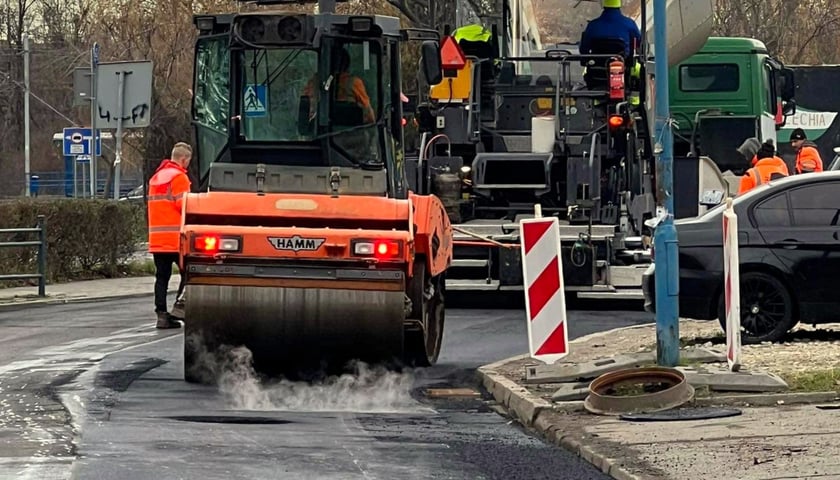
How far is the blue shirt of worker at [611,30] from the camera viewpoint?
20.0 m

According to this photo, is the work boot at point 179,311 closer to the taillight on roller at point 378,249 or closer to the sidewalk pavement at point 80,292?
the taillight on roller at point 378,249

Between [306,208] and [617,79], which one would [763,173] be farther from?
[306,208]

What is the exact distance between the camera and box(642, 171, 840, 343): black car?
14523mm

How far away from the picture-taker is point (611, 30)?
66.1 feet

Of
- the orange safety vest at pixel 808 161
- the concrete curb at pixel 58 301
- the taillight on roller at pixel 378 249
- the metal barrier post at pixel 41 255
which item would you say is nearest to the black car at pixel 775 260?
the taillight on roller at pixel 378 249

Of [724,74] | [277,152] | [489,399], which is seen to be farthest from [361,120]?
[724,74]

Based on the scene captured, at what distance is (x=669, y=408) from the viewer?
10.6 metres

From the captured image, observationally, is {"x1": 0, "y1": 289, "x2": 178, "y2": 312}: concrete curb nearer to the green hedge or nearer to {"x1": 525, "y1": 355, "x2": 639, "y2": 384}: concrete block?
the green hedge

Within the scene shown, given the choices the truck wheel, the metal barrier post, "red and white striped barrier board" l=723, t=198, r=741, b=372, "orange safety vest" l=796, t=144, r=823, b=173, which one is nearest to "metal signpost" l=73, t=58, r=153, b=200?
the metal barrier post

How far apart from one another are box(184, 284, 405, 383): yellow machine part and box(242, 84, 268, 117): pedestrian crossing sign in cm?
201

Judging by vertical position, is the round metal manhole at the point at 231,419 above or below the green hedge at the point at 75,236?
below

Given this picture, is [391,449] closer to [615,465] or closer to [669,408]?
[615,465]

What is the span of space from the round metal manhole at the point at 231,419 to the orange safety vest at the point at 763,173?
10321mm

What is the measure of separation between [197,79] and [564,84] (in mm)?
7352
